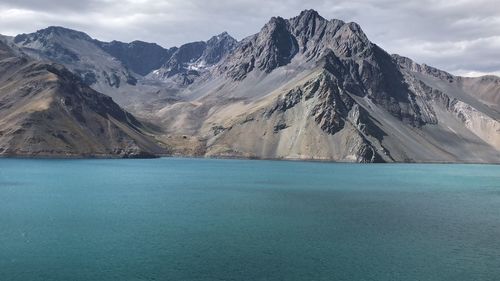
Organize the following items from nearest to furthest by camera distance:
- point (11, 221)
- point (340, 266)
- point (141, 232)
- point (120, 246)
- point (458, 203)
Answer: point (340, 266) < point (120, 246) < point (141, 232) < point (11, 221) < point (458, 203)

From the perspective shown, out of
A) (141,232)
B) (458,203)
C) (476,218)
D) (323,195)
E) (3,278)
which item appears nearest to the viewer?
(3,278)

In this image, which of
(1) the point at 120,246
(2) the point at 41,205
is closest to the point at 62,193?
(2) the point at 41,205

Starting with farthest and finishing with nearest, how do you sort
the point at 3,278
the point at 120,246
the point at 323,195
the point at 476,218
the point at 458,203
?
the point at 323,195, the point at 458,203, the point at 476,218, the point at 120,246, the point at 3,278

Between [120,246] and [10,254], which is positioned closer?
[10,254]

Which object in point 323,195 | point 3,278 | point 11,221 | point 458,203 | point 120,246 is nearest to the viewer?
point 3,278

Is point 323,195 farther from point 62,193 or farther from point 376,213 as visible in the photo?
point 62,193

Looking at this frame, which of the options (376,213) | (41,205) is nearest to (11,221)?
(41,205)

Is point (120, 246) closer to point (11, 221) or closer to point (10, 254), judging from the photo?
point (10, 254)
